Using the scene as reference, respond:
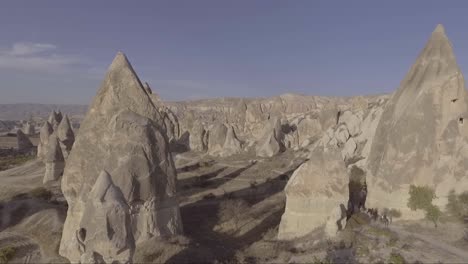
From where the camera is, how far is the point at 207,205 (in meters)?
24.5

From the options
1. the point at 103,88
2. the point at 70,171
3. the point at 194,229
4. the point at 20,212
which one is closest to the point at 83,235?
the point at 70,171

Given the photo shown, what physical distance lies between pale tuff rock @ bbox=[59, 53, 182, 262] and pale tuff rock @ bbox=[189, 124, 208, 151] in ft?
129

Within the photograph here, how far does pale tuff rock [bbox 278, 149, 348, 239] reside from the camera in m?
16.8

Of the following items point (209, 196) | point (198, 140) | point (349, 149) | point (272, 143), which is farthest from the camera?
point (198, 140)

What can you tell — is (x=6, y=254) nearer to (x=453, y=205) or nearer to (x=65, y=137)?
(x=453, y=205)

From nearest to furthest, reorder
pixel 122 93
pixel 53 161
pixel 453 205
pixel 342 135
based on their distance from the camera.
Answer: pixel 122 93
pixel 453 205
pixel 53 161
pixel 342 135

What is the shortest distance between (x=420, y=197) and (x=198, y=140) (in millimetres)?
41339

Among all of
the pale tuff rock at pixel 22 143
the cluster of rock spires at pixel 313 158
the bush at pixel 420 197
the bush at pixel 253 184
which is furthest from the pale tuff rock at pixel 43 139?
the bush at pixel 420 197

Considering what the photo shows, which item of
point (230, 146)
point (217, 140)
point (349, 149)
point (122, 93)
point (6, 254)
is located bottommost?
point (6, 254)

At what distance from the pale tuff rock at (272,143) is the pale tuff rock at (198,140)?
9.16m

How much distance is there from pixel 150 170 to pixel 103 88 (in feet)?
13.1

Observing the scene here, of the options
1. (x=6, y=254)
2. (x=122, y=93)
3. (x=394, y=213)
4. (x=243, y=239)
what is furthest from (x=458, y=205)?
(x=6, y=254)

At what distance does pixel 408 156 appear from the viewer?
18.6m

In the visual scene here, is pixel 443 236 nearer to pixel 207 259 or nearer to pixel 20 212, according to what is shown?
pixel 207 259
